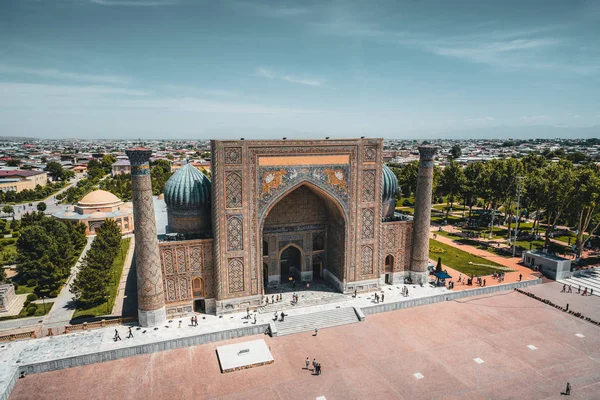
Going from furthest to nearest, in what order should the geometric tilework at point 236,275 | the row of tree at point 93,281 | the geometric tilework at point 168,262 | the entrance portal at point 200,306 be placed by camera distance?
the row of tree at point 93,281 < the entrance portal at point 200,306 < the geometric tilework at point 236,275 < the geometric tilework at point 168,262

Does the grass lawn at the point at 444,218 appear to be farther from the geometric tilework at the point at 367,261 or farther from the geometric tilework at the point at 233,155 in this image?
the geometric tilework at the point at 233,155

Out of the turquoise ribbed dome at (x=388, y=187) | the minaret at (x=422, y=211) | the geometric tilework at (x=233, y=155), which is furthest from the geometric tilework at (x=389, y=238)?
the geometric tilework at (x=233, y=155)

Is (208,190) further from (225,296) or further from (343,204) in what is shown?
(343,204)

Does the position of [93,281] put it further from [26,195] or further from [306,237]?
[26,195]

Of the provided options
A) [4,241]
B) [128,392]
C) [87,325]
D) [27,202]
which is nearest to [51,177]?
[27,202]

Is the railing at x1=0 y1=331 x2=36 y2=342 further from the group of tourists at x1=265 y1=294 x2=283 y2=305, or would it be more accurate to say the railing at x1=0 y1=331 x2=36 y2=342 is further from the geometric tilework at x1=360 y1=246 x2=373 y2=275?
the geometric tilework at x1=360 y1=246 x2=373 y2=275

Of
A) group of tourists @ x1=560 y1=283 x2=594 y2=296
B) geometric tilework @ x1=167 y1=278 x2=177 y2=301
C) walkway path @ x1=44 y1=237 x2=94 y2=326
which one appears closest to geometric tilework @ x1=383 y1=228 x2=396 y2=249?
group of tourists @ x1=560 y1=283 x2=594 y2=296

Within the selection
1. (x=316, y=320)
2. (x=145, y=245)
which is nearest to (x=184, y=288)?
(x=145, y=245)
